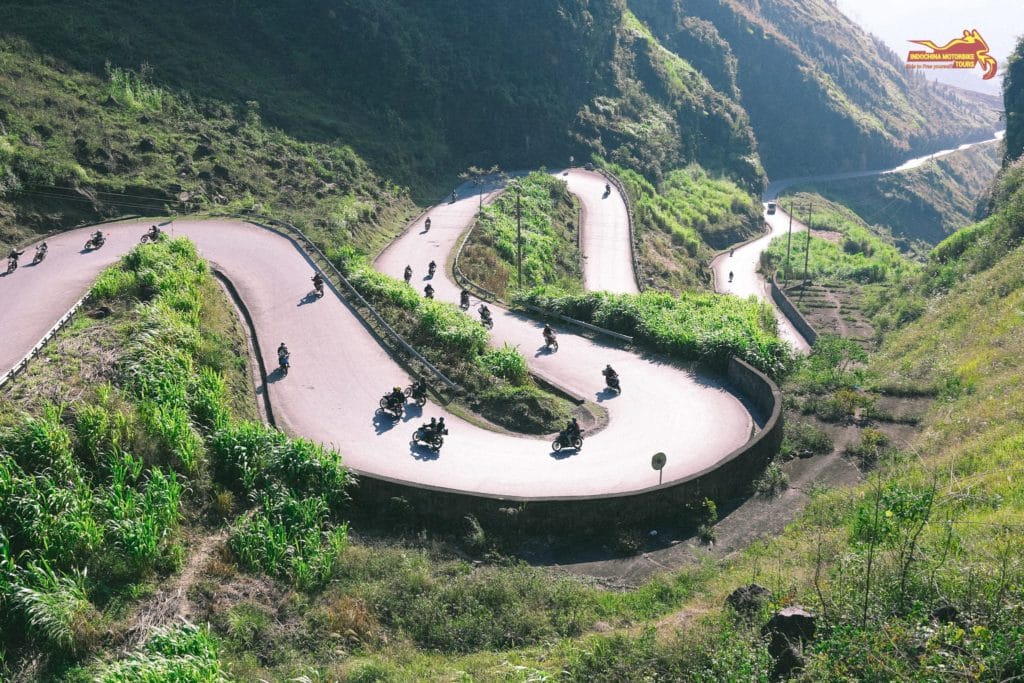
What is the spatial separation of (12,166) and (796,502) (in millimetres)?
37182

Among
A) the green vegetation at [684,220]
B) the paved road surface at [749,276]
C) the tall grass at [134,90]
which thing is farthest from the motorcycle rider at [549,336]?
the tall grass at [134,90]

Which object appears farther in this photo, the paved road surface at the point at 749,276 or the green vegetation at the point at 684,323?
the paved road surface at the point at 749,276

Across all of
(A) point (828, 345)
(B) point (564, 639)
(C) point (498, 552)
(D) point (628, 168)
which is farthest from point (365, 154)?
(B) point (564, 639)

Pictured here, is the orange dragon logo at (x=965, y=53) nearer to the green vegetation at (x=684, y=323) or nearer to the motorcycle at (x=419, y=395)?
the green vegetation at (x=684, y=323)

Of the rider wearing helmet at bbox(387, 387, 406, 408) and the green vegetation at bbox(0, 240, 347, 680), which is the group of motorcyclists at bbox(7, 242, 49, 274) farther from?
the rider wearing helmet at bbox(387, 387, 406, 408)

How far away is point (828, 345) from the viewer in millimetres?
30562

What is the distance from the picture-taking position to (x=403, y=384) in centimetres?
2384

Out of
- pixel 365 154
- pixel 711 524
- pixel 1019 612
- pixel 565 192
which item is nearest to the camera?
pixel 1019 612

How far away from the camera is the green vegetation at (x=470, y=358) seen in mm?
21703

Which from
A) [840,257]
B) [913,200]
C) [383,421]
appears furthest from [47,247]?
[913,200]

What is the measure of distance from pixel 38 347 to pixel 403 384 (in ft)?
32.3

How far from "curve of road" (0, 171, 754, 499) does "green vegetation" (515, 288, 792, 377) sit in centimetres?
100

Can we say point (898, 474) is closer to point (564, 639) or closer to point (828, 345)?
point (564, 639)

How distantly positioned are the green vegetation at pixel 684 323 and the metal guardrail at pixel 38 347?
1727 cm
